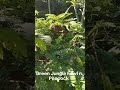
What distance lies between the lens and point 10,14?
2.28 meters

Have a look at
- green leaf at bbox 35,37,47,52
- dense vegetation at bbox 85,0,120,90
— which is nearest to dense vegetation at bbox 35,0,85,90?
green leaf at bbox 35,37,47,52

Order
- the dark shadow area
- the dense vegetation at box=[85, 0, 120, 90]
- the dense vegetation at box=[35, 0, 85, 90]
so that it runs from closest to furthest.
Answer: the dense vegetation at box=[35, 0, 85, 90]
the dense vegetation at box=[85, 0, 120, 90]
the dark shadow area

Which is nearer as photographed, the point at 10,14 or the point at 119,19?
the point at 119,19

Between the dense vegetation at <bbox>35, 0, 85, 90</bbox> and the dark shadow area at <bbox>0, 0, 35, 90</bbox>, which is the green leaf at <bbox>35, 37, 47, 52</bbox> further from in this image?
the dark shadow area at <bbox>0, 0, 35, 90</bbox>

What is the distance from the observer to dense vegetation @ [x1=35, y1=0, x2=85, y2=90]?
1853 millimetres

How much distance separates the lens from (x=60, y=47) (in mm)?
1922

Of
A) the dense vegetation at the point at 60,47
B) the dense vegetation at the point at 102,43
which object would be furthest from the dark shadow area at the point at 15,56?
the dense vegetation at the point at 102,43

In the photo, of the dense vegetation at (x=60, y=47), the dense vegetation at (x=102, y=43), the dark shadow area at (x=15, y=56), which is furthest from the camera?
the dark shadow area at (x=15, y=56)

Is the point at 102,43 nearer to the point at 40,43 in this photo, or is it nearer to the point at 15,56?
the point at 40,43

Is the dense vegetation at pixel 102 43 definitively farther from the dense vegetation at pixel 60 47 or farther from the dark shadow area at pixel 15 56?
the dark shadow area at pixel 15 56

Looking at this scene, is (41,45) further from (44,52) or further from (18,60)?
(18,60)

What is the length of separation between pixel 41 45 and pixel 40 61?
105mm

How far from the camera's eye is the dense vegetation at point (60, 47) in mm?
1853

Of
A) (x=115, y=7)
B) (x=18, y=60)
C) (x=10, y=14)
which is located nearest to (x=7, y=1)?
(x=10, y=14)
